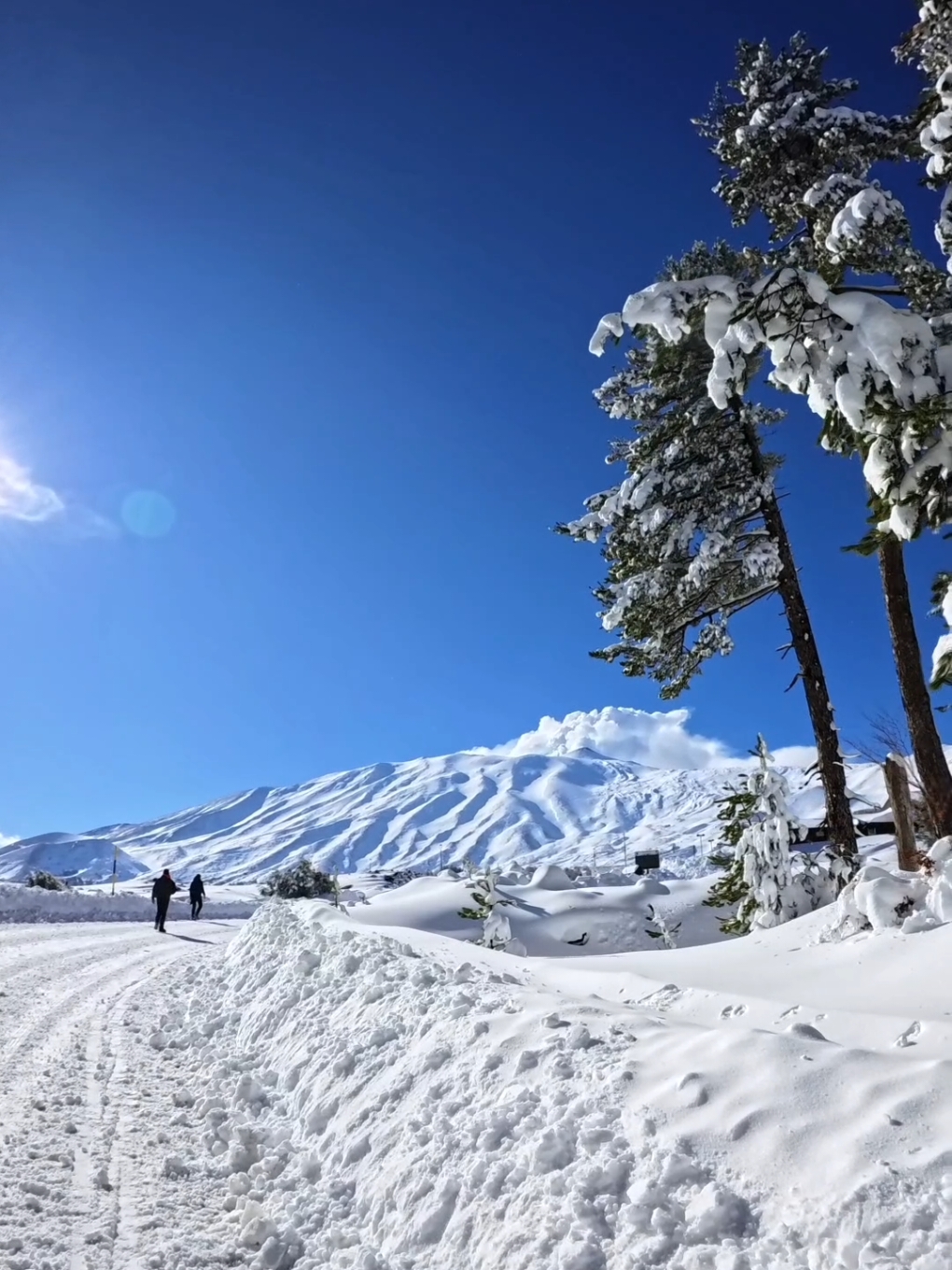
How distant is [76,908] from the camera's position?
29.4 m

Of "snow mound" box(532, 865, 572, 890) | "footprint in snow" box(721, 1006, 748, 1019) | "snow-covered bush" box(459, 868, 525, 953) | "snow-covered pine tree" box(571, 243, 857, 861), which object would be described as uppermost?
"snow-covered pine tree" box(571, 243, 857, 861)

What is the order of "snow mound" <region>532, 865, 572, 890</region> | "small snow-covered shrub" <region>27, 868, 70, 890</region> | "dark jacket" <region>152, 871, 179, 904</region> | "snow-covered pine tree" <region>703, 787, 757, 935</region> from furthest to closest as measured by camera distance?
"small snow-covered shrub" <region>27, 868, 70, 890</region>, "snow mound" <region>532, 865, 572, 890</region>, "dark jacket" <region>152, 871, 179, 904</region>, "snow-covered pine tree" <region>703, 787, 757, 935</region>

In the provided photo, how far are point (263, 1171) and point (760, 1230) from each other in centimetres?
309

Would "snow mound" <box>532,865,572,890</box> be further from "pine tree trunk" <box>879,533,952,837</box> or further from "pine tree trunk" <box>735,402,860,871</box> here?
"pine tree trunk" <box>879,533,952,837</box>

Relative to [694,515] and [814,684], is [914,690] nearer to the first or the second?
[814,684]

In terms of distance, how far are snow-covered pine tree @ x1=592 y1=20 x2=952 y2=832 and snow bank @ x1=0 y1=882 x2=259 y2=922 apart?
89.0 ft

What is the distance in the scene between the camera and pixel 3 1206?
13.0 feet

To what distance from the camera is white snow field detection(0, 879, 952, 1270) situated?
2939mm

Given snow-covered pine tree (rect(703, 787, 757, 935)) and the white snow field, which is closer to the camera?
the white snow field

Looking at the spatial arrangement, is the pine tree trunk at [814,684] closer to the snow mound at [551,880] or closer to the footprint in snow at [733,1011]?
the footprint in snow at [733,1011]

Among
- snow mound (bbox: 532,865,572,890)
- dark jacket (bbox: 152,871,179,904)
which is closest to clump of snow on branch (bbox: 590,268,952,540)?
snow mound (bbox: 532,865,572,890)

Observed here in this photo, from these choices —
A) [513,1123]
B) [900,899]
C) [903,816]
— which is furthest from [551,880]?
[513,1123]

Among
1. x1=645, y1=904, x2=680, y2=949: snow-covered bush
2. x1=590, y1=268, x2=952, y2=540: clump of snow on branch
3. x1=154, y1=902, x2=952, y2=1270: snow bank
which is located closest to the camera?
x1=154, y1=902, x2=952, y2=1270: snow bank

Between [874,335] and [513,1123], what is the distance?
17.0ft
